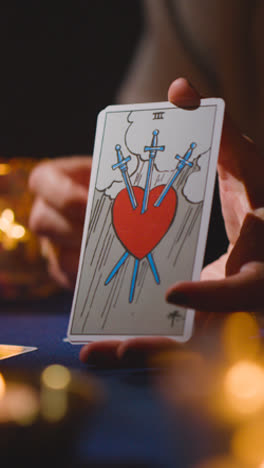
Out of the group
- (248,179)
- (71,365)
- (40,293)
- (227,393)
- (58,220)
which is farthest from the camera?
Answer: (40,293)

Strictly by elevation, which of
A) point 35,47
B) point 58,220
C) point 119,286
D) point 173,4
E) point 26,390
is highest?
point 173,4

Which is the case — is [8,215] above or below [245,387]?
above

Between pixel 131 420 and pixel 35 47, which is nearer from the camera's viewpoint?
pixel 131 420

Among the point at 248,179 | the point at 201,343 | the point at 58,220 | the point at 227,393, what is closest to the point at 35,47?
the point at 58,220

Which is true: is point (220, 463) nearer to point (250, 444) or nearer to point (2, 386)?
point (250, 444)

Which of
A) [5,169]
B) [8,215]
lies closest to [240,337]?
[8,215]

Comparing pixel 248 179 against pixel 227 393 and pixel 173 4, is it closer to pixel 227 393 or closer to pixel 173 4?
pixel 227 393

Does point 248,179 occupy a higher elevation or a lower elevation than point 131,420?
higher
